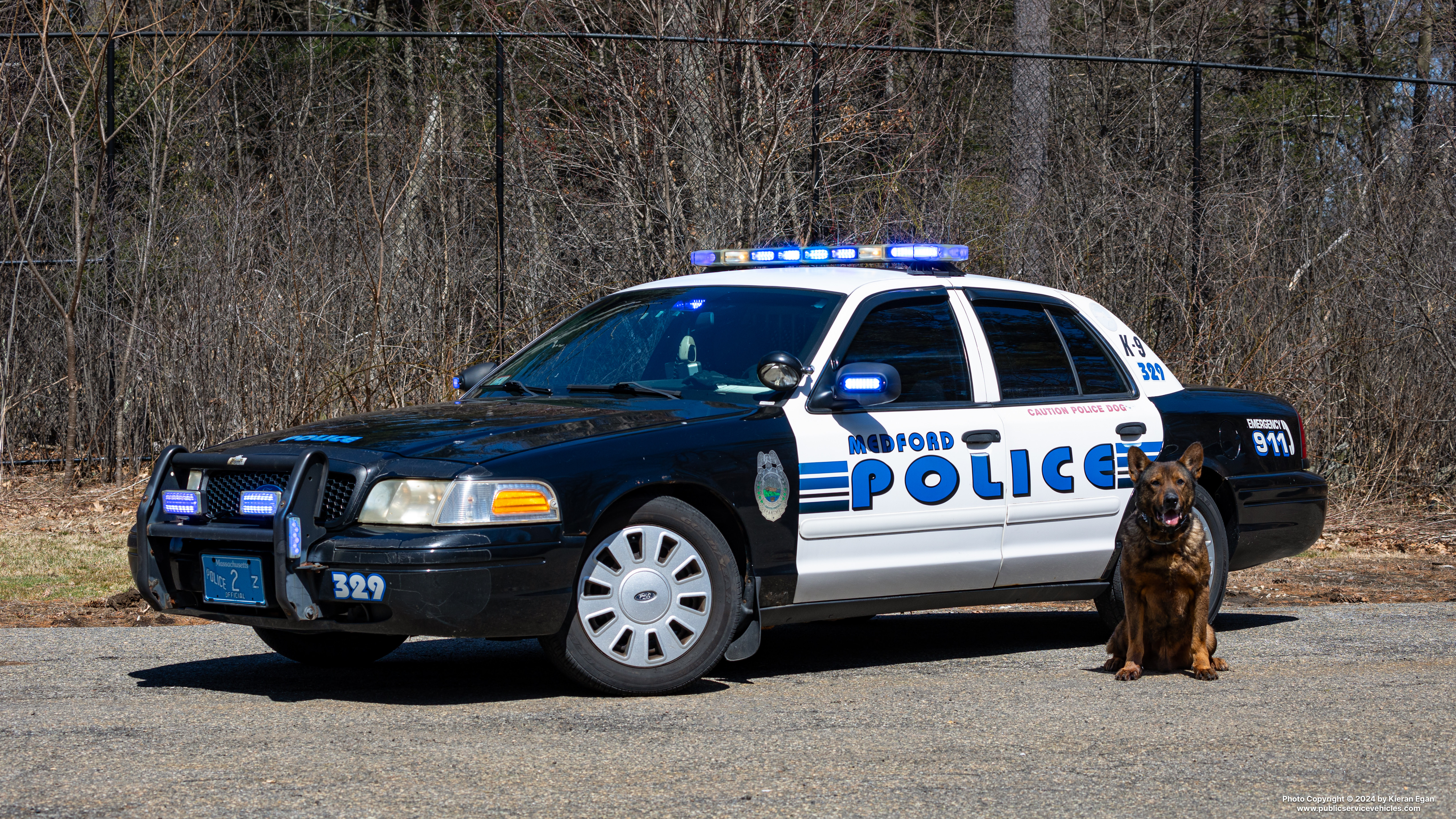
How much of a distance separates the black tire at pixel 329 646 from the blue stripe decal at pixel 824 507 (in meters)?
1.68

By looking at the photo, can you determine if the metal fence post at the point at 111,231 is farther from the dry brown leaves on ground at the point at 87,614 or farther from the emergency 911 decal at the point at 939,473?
the emergency 911 decal at the point at 939,473

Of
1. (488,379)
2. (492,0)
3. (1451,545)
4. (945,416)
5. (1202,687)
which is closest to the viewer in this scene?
(1202,687)

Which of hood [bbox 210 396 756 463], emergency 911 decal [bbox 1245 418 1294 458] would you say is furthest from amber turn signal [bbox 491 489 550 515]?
emergency 911 decal [bbox 1245 418 1294 458]

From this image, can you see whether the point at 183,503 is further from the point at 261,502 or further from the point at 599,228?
the point at 599,228

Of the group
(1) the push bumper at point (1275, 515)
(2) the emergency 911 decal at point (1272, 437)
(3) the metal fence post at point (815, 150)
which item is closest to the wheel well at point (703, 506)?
(1) the push bumper at point (1275, 515)

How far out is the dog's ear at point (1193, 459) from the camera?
6.46 meters

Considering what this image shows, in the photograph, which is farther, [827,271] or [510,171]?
[510,171]

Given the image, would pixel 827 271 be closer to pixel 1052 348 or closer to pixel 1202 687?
pixel 1052 348

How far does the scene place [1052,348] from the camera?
730cm

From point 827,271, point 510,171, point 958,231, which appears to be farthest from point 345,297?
point 827,271

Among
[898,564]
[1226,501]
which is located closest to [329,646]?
[898,564]

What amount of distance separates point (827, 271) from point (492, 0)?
10555 mm

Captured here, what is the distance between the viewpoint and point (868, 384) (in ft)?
20.6

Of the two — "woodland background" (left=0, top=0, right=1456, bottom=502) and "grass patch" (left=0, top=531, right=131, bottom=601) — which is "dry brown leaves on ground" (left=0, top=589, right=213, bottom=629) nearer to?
"grass patch" (left=0, top=531, right=131, bottom=601)
